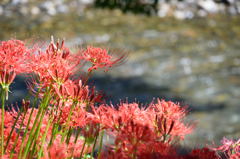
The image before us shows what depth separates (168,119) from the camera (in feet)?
3.44

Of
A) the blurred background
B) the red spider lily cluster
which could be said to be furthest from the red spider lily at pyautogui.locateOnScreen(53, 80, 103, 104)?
the blurred background

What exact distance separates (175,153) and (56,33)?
6.83 m

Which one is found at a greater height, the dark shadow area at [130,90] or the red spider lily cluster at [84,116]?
the red spider lily cluster at [84,116]

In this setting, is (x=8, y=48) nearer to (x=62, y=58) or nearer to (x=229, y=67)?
(x=62, y=58)

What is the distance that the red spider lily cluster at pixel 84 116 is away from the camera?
0.93 m

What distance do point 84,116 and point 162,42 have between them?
21.8 ft

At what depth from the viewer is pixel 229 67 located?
659 centimetres

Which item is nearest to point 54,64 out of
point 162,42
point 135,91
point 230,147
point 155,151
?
point 155,151

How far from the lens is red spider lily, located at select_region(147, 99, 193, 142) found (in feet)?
3.35

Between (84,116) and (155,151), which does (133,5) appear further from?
(155,151)

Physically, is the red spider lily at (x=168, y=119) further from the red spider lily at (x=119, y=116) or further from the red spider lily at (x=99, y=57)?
the red spider lily at (x=99, y=57)

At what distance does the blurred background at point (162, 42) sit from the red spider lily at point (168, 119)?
3.11 m

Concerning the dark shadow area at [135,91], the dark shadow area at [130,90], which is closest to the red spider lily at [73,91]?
the dark shadow area at [130,90]

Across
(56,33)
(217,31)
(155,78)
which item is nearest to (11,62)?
(155,78)
